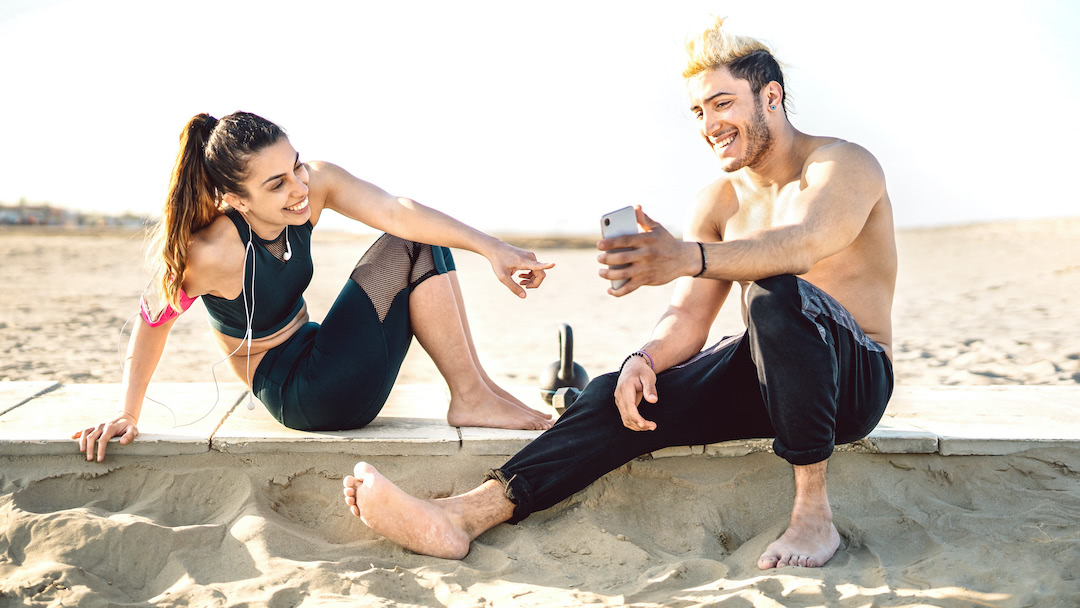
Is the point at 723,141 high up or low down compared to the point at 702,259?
up

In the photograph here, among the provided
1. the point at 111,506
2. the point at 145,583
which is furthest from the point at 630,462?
the point at 111,506

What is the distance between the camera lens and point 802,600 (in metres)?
2.16

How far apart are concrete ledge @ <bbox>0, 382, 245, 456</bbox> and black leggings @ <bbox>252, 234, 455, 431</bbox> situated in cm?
32

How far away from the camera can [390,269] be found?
9.98ft

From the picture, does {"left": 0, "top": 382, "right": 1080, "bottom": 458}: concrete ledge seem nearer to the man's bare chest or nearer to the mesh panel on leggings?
the mesh panel on leggings

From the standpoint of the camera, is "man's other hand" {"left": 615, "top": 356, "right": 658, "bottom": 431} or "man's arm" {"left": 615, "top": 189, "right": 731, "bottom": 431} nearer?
"man's other hand" {"left": 615, "top": 356, "right": 658, "bottom": 431}

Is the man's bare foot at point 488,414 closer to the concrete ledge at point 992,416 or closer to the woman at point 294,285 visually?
the woman at point 294,285

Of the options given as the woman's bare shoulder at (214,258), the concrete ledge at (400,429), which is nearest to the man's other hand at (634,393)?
the concrete ledge at (400,429)

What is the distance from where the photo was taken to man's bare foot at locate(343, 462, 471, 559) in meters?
2.49

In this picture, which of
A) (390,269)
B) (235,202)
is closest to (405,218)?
(390,269)

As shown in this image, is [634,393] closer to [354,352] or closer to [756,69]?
[354,352]

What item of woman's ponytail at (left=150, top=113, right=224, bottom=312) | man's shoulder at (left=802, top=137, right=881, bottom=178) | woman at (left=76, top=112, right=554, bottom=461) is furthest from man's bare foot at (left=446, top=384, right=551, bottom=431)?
man's shoulder at (left=802, top=137, right=881, bottom=178)

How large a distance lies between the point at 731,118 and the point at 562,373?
4.48 feet

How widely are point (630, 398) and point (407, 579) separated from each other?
879 millimetres
